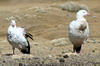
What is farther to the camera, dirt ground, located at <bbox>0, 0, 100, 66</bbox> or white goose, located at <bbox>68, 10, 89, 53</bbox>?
white goose, located at <bbox>68, 10, 89, 53</bbox>

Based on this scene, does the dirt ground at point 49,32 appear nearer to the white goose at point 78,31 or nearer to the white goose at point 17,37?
the white goose at point 78,31

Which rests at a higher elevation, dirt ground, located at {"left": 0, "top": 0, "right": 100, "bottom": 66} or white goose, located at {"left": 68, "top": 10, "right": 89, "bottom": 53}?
white goose, located at {"left": 68, "top": 10, "right": 89, "bottom": 53}

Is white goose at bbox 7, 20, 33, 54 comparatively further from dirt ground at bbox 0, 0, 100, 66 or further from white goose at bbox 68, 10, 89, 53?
white goose at bbox 68, 10, 89, 53

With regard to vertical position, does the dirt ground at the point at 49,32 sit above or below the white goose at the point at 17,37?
below

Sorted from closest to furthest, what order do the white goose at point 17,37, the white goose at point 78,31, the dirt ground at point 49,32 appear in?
the dirt ground at point 49,32, the white goose at point 17,37, the white goose at point 78,31

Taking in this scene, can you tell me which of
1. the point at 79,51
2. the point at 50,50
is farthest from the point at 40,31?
the point at 79,51

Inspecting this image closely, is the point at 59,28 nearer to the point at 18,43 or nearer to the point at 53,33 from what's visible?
the point at 53,33

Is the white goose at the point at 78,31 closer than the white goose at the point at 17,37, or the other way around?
the white goose at the point at 17,37

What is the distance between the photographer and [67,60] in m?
11.7

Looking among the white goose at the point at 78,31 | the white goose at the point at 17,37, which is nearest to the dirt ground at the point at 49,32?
the white goose at the point at 78,31

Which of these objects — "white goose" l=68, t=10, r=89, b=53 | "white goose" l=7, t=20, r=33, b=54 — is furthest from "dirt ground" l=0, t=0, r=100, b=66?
"white goose" l=7, t=20, r=33, b=54

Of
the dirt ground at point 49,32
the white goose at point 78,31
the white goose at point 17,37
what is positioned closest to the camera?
the dirt ground at point 49,32

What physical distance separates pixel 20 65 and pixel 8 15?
22.0 meters

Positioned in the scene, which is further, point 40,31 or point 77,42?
point 40,31
